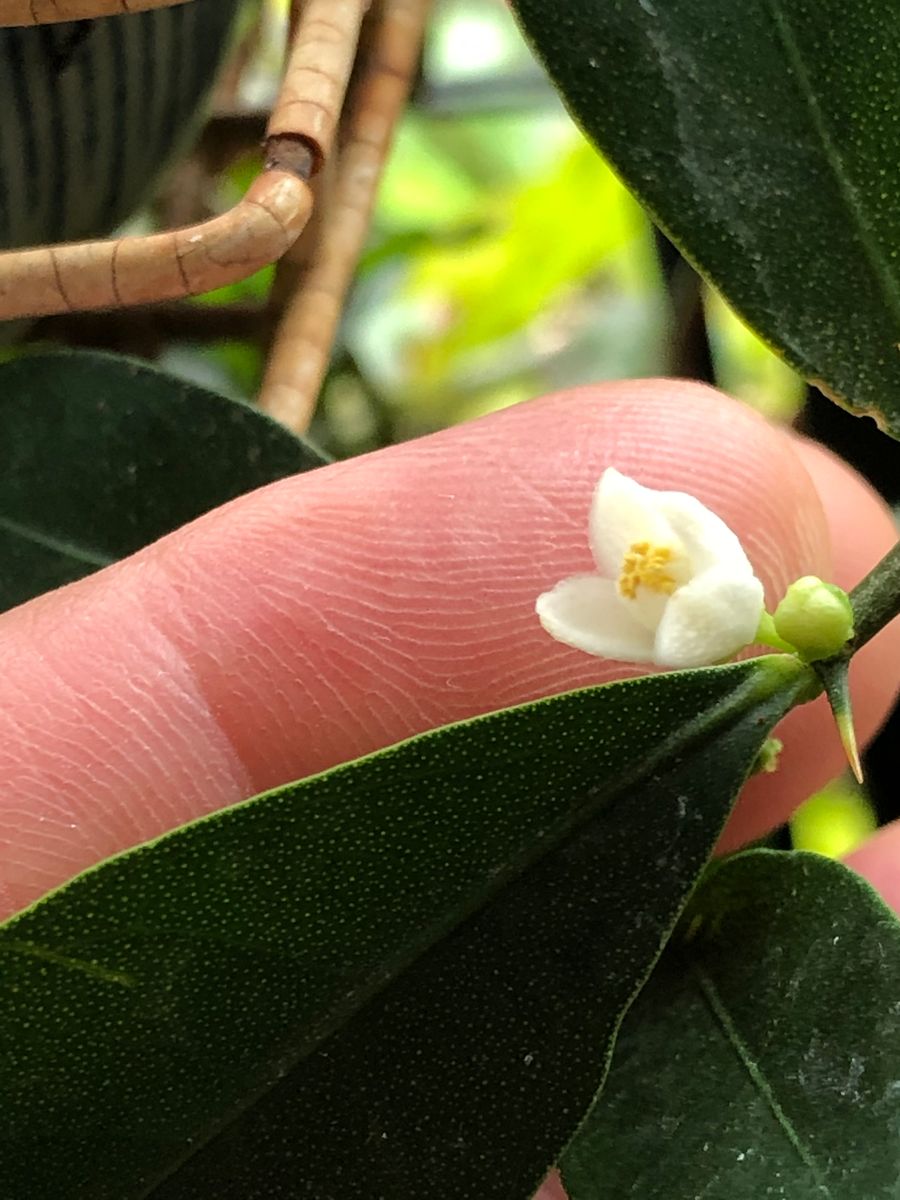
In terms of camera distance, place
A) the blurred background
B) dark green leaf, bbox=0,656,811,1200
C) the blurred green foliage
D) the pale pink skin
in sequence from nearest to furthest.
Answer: dark green leaf, bbox=0,656,811,1200 → the pale pink skin → the blurred background → the blurred green foliage

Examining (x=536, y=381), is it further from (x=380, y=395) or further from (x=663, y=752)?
(x=663, y=752)

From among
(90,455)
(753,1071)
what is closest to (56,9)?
(90,455)

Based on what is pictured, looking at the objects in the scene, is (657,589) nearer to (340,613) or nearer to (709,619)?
(709,619)

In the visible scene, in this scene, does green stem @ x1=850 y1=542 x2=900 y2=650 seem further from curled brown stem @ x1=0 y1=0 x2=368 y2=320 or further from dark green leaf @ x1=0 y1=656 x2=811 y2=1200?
curled brown stem @ x1=0 y1=0 x2=368 y2=320

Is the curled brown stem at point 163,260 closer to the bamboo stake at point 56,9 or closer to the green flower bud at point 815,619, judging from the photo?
the bamboo stake at point 56,9

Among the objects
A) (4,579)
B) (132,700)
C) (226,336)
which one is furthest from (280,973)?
(226,336)

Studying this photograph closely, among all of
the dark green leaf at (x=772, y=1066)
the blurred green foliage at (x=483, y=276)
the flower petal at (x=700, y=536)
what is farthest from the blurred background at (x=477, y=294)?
the dark green leaf at (x=772, y=1066)

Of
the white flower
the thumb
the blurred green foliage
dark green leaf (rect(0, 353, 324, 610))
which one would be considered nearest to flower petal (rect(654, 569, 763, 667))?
the white flower
